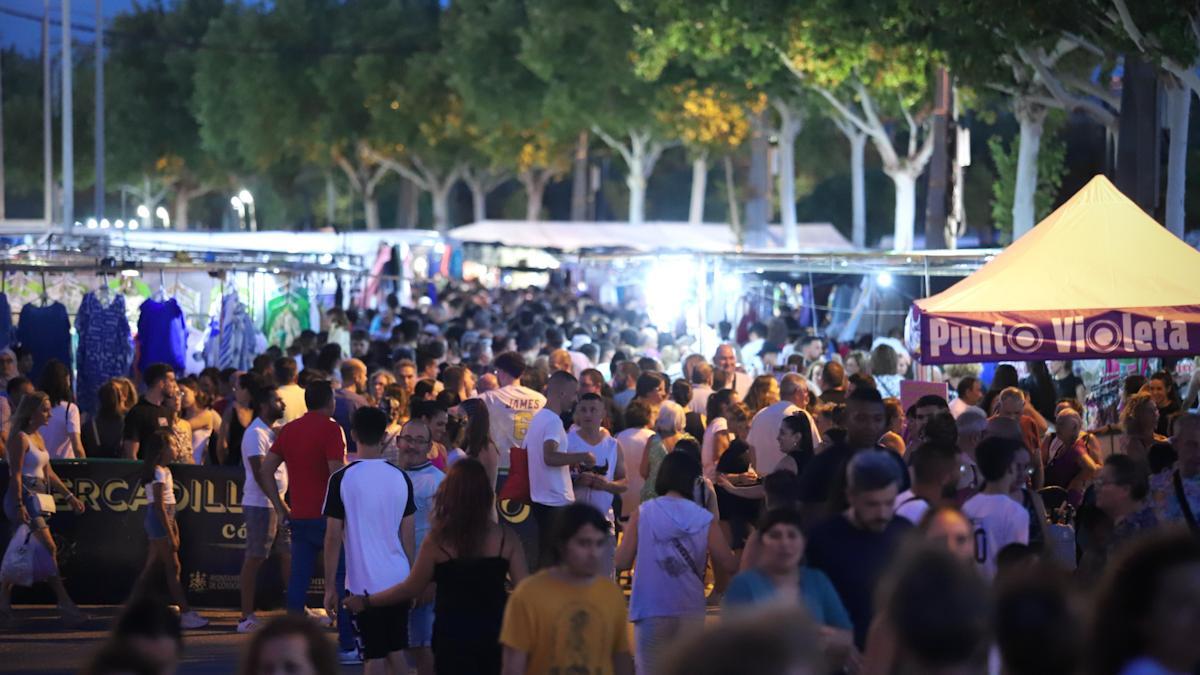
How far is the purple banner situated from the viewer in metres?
11.5

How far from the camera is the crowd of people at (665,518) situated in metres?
4.31

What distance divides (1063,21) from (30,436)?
12.8m

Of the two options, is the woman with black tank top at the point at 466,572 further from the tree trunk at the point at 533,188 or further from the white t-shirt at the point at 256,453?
the tree trunk at the point at 533,188

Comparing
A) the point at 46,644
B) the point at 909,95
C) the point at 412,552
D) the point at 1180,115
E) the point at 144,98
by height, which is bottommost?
the point at 46,644

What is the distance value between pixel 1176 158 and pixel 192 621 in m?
12.8

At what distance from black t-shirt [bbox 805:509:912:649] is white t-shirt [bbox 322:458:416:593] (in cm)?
283

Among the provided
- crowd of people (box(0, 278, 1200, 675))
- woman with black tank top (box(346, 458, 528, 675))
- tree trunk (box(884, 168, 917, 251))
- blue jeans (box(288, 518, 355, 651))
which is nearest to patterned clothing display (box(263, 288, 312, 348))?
crowd of people (box(0, 278, 1200, 675))

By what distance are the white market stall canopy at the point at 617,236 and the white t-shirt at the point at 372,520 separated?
113 ft

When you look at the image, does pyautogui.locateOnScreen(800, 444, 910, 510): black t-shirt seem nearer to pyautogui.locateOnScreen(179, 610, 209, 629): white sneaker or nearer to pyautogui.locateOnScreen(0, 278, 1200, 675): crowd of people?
pyautogui.locateOnScreen(0, 278, 1200, 675): crowd of people

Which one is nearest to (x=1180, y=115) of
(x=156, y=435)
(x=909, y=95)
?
(x=156, y=435)

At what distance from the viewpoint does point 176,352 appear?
18938mm

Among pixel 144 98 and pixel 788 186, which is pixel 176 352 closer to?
pixel 788 186

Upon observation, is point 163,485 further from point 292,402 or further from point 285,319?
point 285,319

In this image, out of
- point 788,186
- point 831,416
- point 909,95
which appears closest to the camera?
point 831,416
